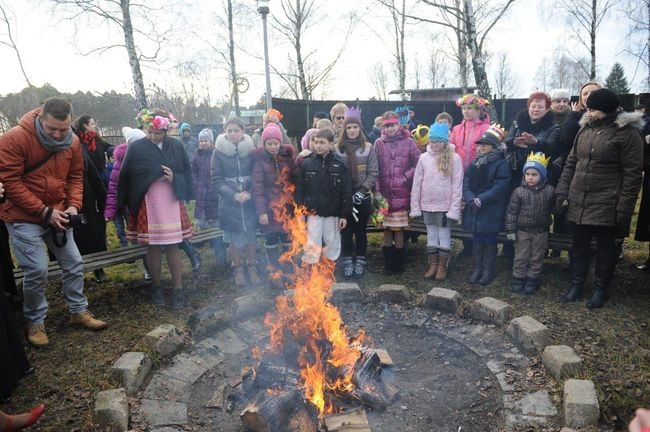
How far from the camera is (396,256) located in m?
6.28

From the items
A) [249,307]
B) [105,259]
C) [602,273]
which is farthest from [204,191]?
[602,273]

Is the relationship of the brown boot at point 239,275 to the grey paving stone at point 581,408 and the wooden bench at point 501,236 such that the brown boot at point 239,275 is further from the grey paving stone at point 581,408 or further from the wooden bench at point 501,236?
the grey paving stone at point 581,408

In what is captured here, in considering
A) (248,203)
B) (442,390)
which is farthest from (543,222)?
(248,203)

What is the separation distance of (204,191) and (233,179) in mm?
1015

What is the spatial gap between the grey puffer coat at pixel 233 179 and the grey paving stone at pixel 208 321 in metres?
1.42

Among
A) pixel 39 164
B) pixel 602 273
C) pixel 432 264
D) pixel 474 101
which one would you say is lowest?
pixel 432 264

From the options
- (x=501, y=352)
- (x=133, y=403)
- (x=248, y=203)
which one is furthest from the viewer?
(x=248, y=203)

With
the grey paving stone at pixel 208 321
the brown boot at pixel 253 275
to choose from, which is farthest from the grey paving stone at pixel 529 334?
the brown boot at pixel 253 275

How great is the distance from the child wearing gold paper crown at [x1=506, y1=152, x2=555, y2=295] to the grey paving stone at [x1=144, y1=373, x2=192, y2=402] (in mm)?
4105

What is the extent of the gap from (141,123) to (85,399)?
3.28 m

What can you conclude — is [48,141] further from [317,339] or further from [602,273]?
[602,273]

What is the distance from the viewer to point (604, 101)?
179 inches

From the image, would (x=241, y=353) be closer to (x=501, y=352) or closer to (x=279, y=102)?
(x=501, y=352)

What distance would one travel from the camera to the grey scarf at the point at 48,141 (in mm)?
4133
